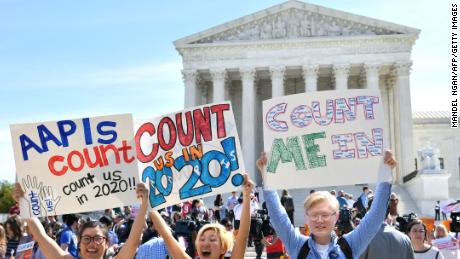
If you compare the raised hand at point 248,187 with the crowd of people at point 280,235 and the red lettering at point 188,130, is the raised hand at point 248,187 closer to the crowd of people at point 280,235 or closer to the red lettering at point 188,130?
the crowd of people at point 280,235

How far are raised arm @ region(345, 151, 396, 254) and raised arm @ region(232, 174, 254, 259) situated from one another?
0.96 m

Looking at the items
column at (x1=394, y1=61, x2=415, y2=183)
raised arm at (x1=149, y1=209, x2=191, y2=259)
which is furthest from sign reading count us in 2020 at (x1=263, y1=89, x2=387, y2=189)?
column at (x1=394, y1=61, x2=415, y2=183)

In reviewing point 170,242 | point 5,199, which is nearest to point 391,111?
point 170,242

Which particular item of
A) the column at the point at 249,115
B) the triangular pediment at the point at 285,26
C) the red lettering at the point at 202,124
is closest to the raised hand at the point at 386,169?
the red lettering at the point at 202,124

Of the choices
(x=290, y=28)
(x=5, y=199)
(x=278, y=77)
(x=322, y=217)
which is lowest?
(x=5, y=199)

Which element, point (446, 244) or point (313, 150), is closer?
point (313, 150)

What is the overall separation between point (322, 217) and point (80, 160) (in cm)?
326

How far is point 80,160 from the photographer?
6.33 meters

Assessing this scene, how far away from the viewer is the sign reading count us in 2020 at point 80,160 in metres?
6.18

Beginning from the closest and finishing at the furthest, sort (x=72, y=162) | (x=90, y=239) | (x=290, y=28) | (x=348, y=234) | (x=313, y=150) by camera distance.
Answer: (x=348, y=234) < (x=90, y=239) < (x=313, y=150) < (x=72, y=162) < (x=290, y=28)

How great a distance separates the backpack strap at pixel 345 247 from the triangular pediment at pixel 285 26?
44.4 m

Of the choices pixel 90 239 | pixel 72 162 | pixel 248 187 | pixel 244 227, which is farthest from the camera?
pixel 72 162

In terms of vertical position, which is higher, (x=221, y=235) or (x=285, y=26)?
(x=285, y=26)

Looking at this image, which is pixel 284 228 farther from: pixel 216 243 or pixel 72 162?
pixel 72 162
